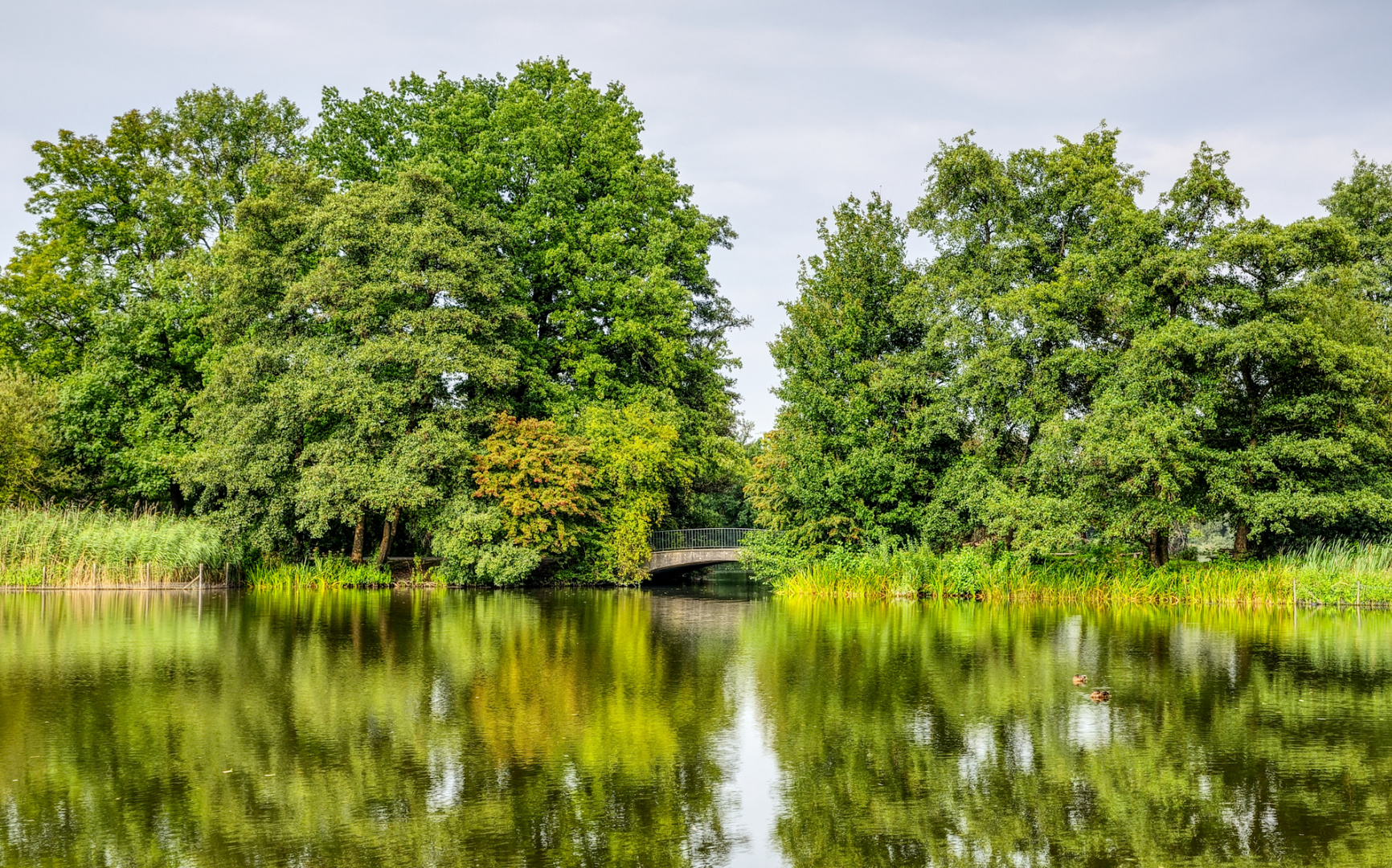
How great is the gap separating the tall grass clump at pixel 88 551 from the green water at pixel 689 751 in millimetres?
11458

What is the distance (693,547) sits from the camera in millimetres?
44438

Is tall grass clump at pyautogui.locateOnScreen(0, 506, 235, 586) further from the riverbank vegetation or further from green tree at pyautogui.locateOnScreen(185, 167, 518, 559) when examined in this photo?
green tree at pyautogui.locateOnScreen(185, 167, 518, 559)

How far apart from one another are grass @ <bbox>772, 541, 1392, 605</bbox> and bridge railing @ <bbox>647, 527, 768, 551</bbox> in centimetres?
962

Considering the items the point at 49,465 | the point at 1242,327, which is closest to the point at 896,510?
the point at 1242,327

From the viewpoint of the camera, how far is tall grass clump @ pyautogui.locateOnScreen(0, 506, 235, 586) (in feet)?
99.3

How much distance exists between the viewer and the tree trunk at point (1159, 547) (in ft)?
103

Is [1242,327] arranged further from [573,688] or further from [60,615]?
[60,615]

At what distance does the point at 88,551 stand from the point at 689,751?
27.5m

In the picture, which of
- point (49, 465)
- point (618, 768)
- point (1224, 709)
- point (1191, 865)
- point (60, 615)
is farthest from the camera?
point (49, 465)

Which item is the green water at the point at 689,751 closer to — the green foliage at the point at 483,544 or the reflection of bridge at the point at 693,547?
the green foliage at the point at 483,544

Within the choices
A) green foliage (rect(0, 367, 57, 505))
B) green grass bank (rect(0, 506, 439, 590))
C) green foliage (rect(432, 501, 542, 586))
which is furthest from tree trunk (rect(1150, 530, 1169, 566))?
green foliage (rect(0, 367, 57, 505))

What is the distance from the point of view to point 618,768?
31.7ft

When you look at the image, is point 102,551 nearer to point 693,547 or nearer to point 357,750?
point 693,547

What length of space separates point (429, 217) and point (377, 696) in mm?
25793
